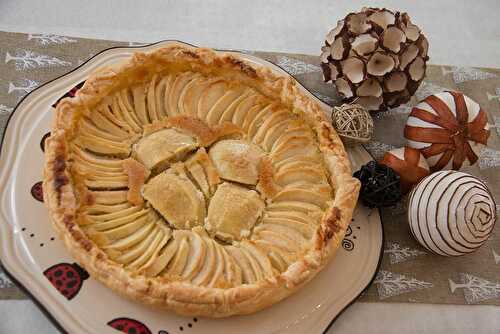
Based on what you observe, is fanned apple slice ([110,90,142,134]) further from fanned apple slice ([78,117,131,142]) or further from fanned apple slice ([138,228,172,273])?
fanned apple slice ([138,228,172,273])

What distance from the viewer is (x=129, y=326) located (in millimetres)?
2047

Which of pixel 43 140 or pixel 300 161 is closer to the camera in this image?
pixel 43 140

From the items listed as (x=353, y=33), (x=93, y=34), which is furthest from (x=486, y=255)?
(x=93, y=34)

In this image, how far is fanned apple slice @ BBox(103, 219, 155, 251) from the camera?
2178mm

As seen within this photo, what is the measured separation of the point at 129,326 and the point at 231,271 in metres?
0.47

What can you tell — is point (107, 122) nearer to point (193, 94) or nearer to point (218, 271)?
point (193, 94)

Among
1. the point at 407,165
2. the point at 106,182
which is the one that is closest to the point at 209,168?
the point at 106,182

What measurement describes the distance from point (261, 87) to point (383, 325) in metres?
1.40

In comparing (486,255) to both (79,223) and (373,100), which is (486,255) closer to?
(373,100)

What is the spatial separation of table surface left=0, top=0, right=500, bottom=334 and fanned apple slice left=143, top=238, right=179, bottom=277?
856 millimetres

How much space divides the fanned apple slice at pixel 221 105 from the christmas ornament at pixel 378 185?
31.8 inches

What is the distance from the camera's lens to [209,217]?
7.80 ft

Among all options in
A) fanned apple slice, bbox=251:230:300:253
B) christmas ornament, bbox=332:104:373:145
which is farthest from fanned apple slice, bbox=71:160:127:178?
christmas ornament, bbox=332:104:373:145

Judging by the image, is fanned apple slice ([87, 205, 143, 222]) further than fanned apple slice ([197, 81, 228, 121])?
No
